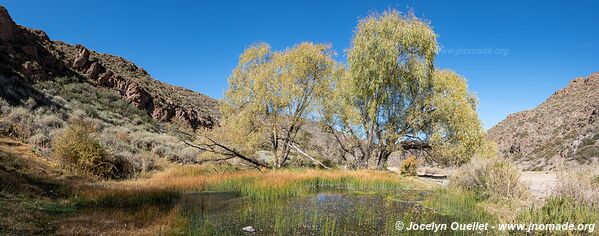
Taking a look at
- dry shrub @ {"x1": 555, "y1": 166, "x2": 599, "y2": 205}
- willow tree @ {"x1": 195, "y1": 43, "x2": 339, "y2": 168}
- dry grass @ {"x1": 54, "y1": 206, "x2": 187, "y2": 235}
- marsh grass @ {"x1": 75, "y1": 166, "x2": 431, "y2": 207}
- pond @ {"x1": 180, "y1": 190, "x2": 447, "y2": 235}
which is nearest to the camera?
dry grass @ {"x1": 54, "y1": 206, "x2": 187, "y2": 235}

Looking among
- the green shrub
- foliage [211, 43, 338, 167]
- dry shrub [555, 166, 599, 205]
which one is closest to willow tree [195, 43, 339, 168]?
foliage [211, 43, 338, 167]

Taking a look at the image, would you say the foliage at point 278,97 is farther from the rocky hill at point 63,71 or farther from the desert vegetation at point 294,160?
the rocky hill at point 63,71

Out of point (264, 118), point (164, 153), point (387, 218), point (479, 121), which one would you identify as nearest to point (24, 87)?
point (164, 153)

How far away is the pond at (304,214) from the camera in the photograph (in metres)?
8.33

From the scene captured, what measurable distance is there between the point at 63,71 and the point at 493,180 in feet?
151

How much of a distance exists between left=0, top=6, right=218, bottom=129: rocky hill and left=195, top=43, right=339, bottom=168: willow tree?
33.8ft

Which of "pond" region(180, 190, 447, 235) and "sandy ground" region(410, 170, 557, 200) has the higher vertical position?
"sandy ground" region(410, 170, 557, 200)

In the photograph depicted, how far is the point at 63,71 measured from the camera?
42.3 m

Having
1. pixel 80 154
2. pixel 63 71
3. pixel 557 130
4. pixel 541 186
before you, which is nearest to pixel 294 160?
pixel 80 154

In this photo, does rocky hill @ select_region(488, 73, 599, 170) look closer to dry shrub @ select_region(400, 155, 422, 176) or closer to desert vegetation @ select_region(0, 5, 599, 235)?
dry shrub @ select_region(400, 155, 422, 176)

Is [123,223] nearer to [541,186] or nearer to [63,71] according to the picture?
[541,186]

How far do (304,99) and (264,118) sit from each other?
125 inches

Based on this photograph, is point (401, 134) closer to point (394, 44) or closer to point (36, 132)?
point (394, 44)

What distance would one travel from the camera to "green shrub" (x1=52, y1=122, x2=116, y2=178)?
49.6 ft
